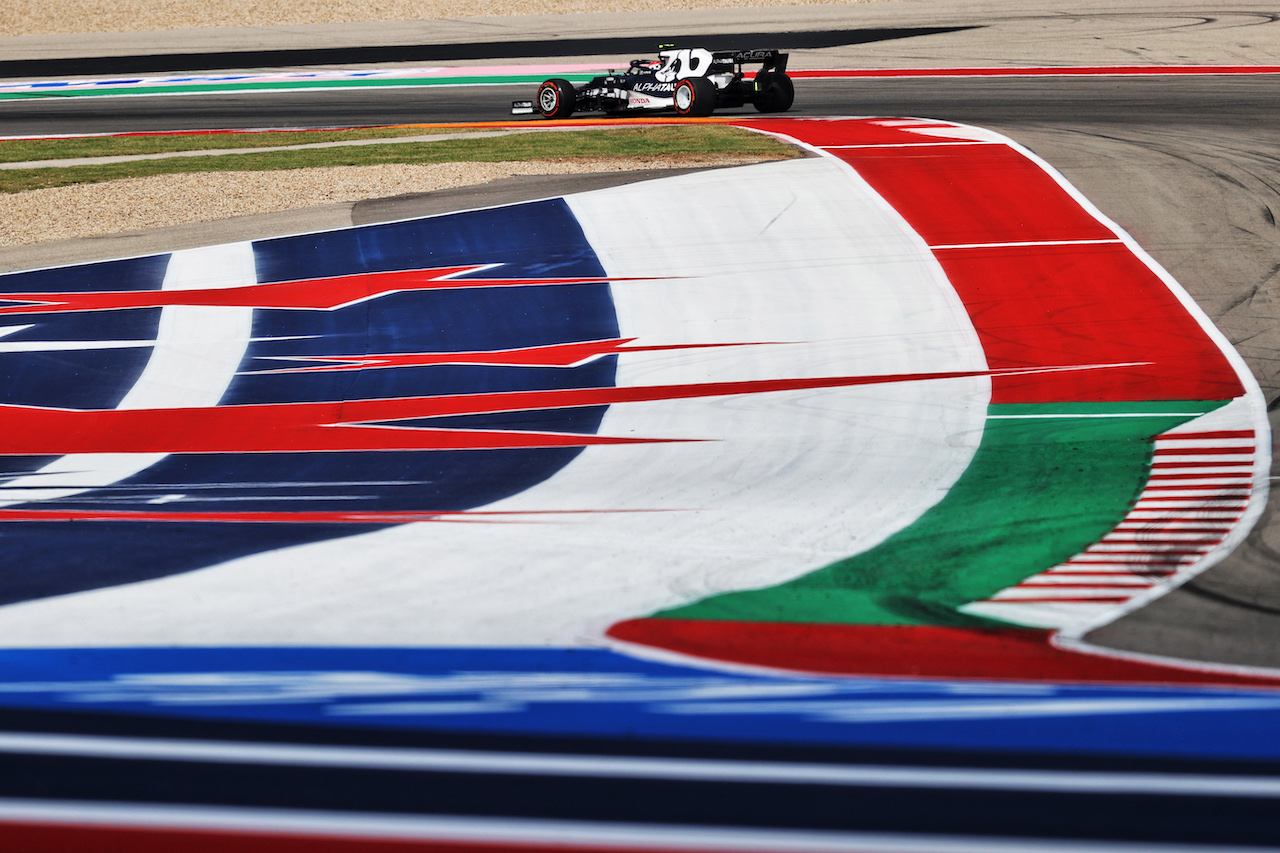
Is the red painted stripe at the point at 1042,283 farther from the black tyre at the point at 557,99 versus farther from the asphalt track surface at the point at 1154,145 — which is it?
the black tyre at the point at 557,99

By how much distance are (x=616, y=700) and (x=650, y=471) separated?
3126mm

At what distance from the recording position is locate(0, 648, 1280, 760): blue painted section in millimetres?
3836

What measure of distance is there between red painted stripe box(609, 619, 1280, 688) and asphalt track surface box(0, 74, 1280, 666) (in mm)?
255

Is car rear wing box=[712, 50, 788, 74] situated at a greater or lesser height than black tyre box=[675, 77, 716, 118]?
greater

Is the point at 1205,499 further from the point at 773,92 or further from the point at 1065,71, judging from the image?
the point at 1065,71

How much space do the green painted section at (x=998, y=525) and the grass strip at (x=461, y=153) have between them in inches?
308

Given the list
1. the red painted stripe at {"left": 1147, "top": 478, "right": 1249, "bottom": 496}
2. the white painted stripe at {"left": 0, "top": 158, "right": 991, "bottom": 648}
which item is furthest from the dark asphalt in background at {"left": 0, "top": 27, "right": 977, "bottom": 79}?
the red painted stripe at {"left": 1147, "top": 478, "right": 1249, "bottom": 496}

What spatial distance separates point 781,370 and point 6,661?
5879 mm

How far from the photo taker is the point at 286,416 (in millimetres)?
8422

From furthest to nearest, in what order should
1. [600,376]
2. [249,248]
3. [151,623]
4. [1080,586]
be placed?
[249,248] < [600,376] < [1080,586] < [151,623]

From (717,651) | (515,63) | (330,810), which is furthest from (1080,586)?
(515,63)

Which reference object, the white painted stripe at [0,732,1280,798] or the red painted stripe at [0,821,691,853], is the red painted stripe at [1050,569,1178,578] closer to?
the white painted stripe at [0,732,1280,798]

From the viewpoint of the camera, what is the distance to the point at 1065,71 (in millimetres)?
22844

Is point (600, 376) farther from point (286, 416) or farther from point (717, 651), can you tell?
point (717, 651)
